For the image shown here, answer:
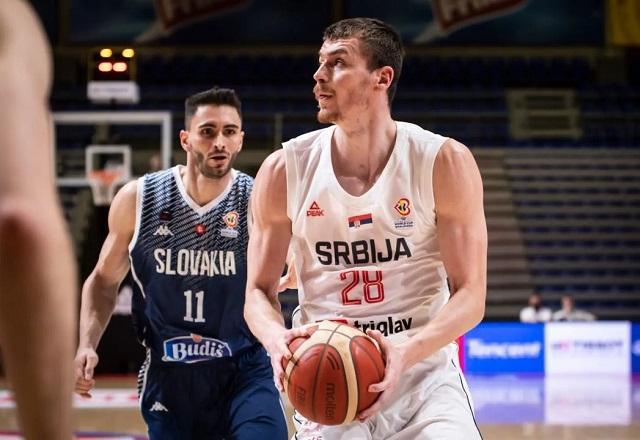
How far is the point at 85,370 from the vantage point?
373cm

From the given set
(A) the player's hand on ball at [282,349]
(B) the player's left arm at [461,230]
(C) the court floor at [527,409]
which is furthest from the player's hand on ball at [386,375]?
(C) the court floor at [527,409]

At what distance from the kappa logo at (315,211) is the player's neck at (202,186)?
1.21 meters

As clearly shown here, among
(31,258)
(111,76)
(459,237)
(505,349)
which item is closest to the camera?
(31,258)

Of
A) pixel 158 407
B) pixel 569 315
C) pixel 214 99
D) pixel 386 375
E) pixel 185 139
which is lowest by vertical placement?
pixel 569 315

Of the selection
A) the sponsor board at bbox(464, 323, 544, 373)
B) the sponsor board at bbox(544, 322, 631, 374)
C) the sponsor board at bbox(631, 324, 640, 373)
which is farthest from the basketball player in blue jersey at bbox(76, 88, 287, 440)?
the sponsor board at bbox(631, 324, 640, 373)

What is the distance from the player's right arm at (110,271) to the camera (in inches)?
161

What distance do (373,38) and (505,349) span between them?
9.98 m

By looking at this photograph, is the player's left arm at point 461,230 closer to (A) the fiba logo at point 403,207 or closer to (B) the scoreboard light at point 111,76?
(A) the fiba logo at point 403,207

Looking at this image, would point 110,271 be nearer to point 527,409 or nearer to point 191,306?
point 191,306

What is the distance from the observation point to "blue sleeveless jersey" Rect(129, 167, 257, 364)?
405 cm

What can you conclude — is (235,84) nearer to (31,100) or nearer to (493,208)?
(493,208)

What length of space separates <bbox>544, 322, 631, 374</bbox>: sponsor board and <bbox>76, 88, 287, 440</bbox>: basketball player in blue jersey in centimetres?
921

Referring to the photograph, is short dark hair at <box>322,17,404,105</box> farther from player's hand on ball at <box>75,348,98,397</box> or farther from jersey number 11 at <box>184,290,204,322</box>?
player's hand on ball at <box>75,348,98,397</box>

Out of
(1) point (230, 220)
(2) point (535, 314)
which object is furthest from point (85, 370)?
(2) point (535, 314)
